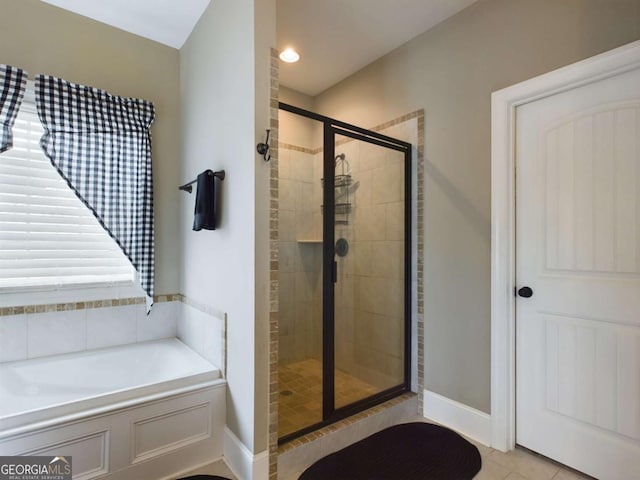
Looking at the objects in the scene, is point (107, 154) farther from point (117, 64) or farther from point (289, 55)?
point (289, 55)

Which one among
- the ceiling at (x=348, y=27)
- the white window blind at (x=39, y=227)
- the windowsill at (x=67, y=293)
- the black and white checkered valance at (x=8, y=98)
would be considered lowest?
the windowsill at (x=67, y=293)

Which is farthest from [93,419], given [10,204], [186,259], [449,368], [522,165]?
[522,165]

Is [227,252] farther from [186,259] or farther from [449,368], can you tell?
[449,368]

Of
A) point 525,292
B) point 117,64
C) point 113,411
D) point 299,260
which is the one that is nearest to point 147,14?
point 117,64

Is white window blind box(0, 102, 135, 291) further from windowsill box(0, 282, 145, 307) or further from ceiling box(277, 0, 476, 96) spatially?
ceiling box(277, 0, 476, 96)

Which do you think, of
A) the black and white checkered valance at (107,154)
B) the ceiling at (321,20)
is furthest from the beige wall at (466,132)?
the black and white checkered valance at (107,154)

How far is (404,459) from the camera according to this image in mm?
1873

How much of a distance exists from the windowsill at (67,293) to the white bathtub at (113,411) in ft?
1.20

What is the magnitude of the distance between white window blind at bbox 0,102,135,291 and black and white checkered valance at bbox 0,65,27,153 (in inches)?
4.3

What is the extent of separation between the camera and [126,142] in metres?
2.39

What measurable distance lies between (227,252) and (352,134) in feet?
3.73

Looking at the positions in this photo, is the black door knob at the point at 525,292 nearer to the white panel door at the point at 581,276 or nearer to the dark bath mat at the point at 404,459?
the white panel door at the point at 581,276

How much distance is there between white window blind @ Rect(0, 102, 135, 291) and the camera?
2094mm
